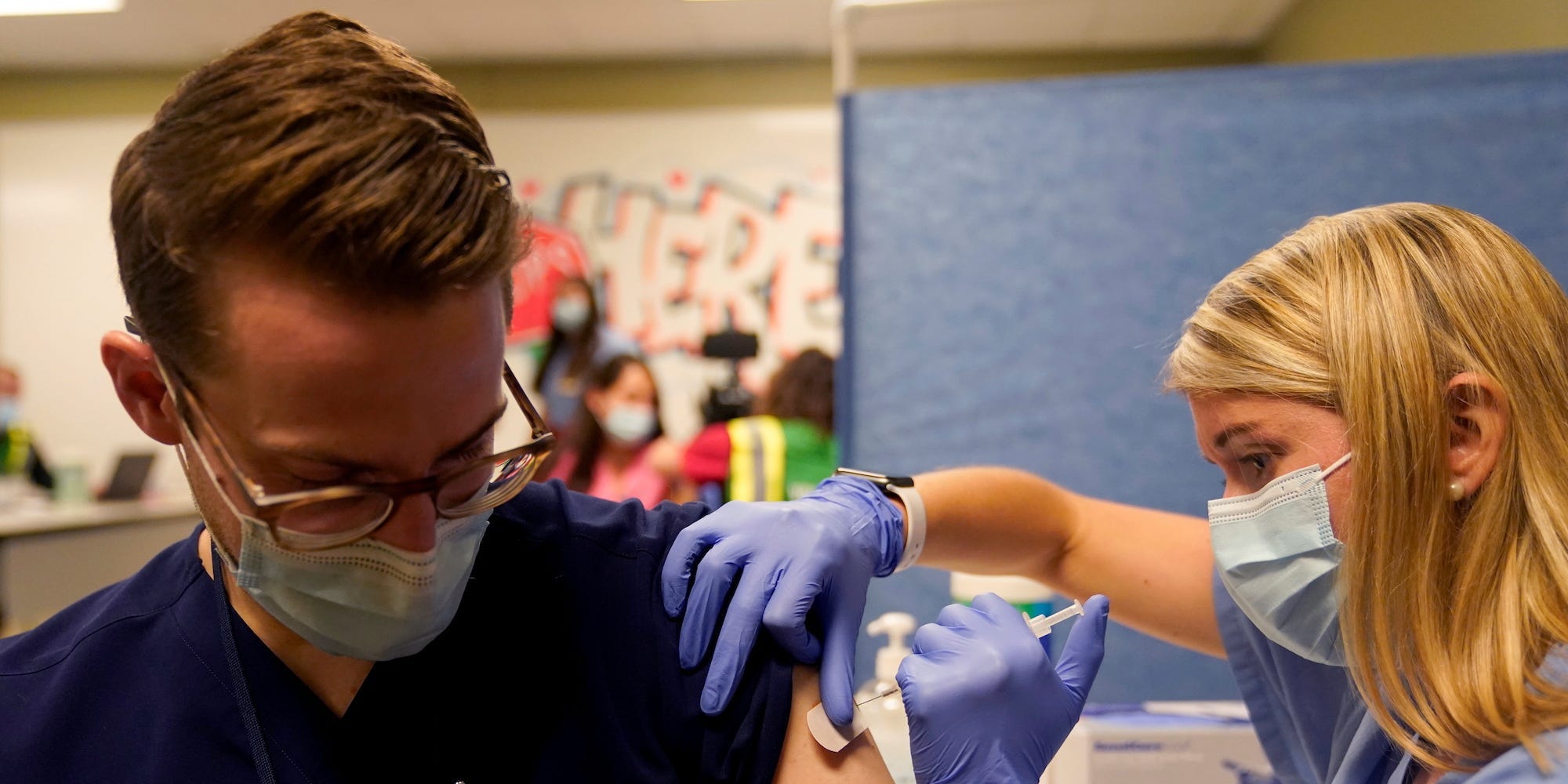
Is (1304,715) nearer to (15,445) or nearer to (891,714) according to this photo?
(891,714)

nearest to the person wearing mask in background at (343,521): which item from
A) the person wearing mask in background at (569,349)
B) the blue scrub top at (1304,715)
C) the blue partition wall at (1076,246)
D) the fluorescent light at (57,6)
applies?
the blue scrub top at (1304,715)

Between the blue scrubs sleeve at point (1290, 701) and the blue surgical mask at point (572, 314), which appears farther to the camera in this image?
the blue surgical mask at point (572, 314)

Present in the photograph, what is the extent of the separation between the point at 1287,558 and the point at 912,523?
1.36 feet

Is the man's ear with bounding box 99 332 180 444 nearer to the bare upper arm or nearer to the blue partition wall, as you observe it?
Answer: the bare upper arm

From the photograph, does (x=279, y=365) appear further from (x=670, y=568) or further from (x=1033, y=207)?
(x=1033, y=207)

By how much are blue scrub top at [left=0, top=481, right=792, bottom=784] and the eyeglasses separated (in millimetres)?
140

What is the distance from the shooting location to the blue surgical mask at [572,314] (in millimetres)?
3916

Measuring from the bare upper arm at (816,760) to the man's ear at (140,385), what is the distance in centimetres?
59

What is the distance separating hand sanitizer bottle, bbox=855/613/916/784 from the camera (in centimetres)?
136

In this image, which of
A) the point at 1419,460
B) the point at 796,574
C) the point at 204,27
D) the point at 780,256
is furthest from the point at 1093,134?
the point at 204,27

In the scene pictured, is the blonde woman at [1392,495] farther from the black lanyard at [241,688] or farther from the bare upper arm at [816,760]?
the black lanyard at [241,688]

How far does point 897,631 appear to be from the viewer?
5.19 ft

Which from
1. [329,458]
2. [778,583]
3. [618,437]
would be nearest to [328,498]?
[329,458]

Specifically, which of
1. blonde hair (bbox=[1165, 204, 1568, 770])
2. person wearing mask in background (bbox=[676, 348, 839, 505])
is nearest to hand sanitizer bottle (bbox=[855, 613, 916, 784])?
blonde hair (bbox=[1165, 204, 1568, 770])
